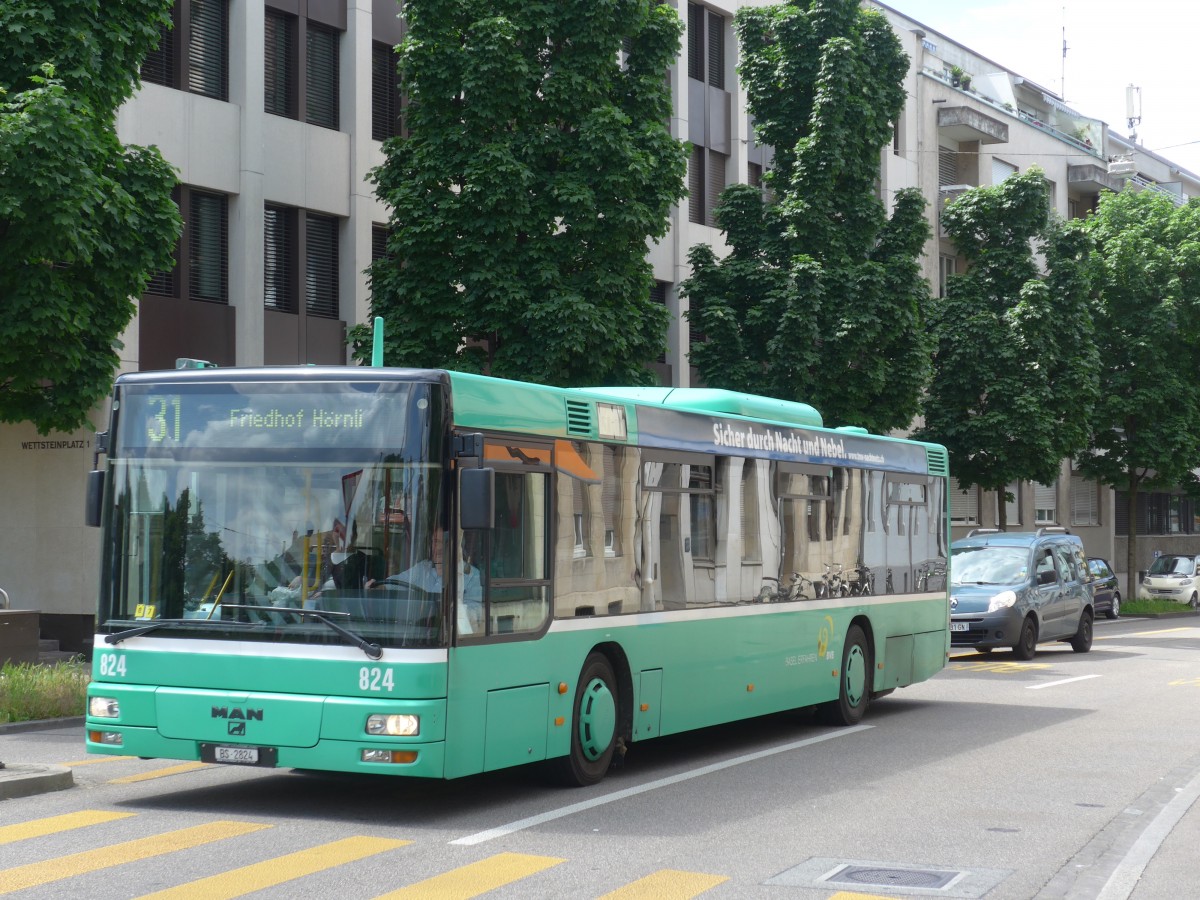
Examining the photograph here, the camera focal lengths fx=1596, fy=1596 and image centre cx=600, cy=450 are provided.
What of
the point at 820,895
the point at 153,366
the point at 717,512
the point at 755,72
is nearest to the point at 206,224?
the point at 153,366

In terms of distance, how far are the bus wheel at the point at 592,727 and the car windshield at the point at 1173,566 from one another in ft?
140

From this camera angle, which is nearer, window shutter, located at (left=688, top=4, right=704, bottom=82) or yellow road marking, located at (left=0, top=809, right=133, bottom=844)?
yellow road marking, located at (left=0, top=809, right=133, bottom=844)

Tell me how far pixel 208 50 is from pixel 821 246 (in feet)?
36.0

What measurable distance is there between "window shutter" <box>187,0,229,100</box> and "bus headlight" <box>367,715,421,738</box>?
16.2 meters

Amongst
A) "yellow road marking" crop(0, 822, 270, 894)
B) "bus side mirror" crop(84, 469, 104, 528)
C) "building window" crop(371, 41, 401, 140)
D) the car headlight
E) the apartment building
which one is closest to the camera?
"yellow road marking" crop(0, 822, 270, 894)

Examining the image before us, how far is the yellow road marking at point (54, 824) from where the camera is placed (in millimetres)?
8672

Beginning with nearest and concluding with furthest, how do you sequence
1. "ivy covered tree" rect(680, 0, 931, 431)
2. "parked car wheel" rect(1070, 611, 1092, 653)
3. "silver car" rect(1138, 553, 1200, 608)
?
"parked car wheel" rect(1070, 611, 1092, 653) → "ivy covered tree" rect(680, 0, 931, 431) → "silver car" rect(1138, 553, 1200, 608)

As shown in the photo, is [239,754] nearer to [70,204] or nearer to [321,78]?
[70,204]

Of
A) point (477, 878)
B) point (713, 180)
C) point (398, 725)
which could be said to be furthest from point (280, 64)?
point (477, 878)

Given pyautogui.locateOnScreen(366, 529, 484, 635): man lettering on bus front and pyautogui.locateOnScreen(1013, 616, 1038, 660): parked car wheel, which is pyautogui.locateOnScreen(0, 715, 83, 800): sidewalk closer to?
pyautogui.locateOnScreen(366, 529, 484, 635): man lettering on bus front

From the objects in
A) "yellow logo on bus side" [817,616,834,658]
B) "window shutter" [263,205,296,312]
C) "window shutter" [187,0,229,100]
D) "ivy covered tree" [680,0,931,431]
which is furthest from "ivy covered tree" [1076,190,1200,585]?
"yellow logo on bus side" [817,616,834,658]

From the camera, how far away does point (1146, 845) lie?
8.93 m

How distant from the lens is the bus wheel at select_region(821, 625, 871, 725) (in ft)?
49.7

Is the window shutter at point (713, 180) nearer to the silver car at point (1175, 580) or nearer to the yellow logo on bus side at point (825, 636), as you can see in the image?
the yellow logo on bus side at point (825, 636)
